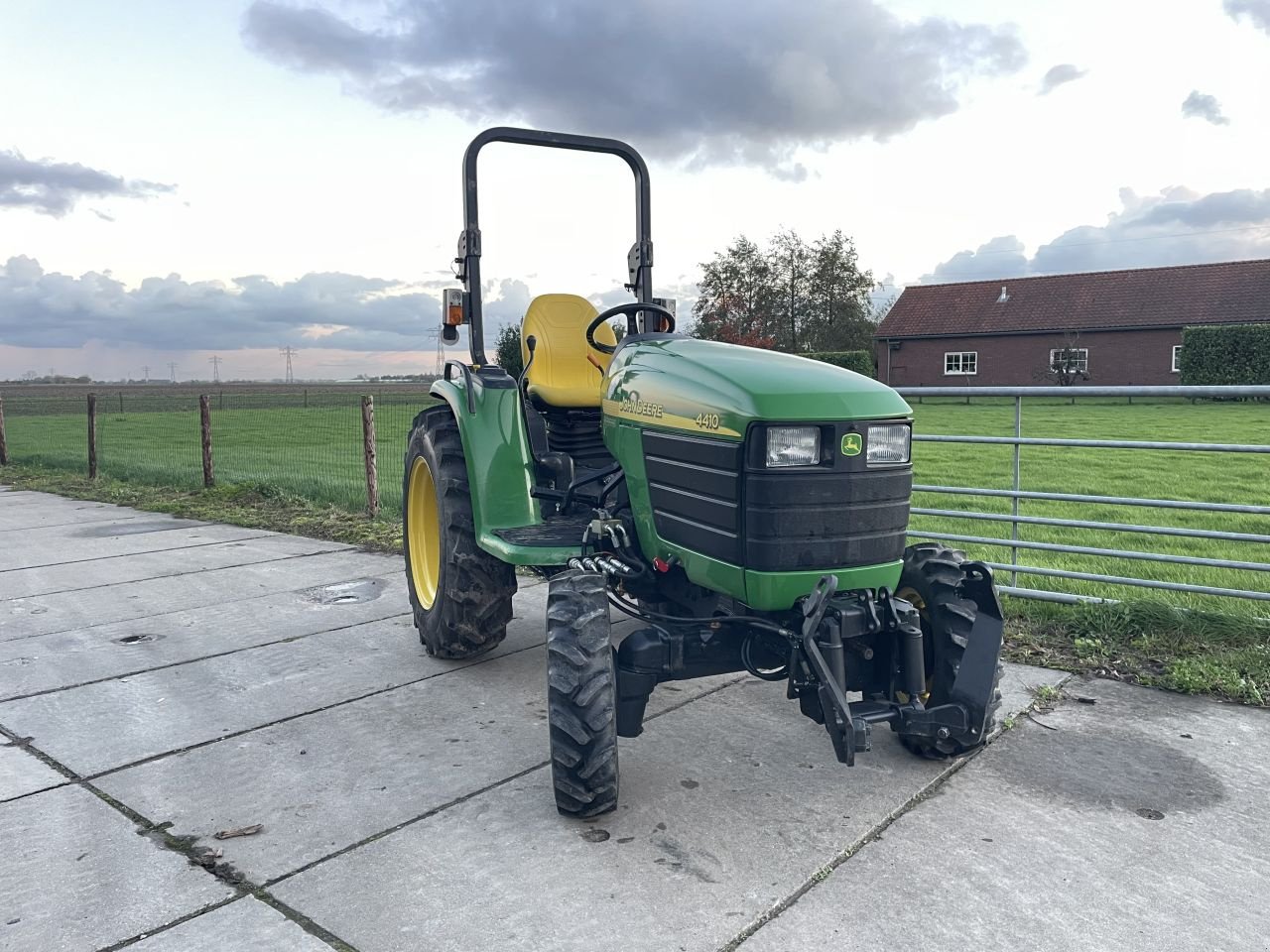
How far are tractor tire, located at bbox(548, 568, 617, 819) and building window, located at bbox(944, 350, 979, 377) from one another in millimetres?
39367

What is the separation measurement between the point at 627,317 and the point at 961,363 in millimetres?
37950

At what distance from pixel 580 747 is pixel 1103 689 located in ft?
8.18

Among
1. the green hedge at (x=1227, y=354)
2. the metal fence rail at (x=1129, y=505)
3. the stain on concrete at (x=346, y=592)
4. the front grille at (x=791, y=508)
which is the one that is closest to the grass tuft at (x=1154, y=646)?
the metal fence rail at (x=1129, y=505)

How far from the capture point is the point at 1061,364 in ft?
122

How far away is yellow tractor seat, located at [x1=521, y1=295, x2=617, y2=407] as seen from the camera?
179 inches

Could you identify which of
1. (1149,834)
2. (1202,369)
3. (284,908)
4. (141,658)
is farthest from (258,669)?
(1202,369)

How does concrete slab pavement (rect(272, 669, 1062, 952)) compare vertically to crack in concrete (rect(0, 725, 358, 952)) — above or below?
above

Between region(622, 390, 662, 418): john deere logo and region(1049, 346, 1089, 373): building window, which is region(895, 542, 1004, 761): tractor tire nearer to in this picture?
region(622, 390, 662, 418): john deere logo

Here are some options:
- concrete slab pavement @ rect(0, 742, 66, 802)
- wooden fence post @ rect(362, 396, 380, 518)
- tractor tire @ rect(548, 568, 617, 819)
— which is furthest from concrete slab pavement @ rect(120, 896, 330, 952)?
wooden fence post @ rect(362, 396, 380, 518)

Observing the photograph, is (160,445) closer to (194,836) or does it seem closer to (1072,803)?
(194,836)

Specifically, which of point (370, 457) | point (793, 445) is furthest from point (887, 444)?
point (370, 457)

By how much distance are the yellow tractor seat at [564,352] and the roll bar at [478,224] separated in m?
0.29

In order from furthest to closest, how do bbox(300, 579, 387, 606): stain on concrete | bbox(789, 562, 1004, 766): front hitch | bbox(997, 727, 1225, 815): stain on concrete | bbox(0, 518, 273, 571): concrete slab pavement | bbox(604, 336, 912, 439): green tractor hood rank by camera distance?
bbox(0, 518, 273, 571): concrete slab pavement < bbox(300, 579, 387, 606): stain on concrete < bbox(997, 727, 1225, 815): stain on concrete < bbox(604, 336, 912, 439): green tractor hood < bbox(789, 562, 1004, 766): front hitch

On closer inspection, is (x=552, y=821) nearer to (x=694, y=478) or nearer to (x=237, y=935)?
(x=237, y=935)
